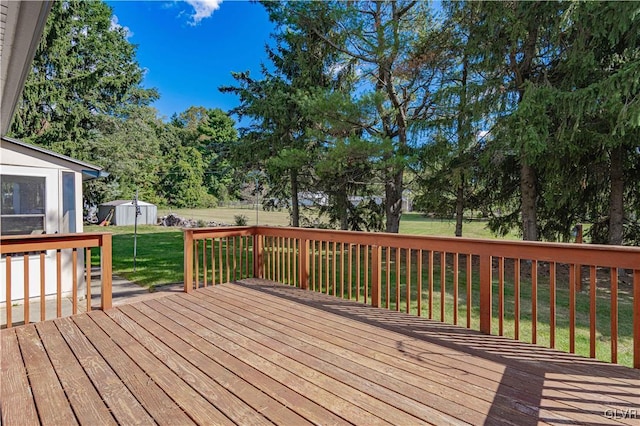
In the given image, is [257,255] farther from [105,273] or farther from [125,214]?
[125,214]

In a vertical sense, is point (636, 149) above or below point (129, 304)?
above

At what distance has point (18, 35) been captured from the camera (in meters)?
2.33

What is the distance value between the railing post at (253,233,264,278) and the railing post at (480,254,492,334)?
125 inches

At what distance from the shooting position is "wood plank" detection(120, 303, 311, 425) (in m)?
1.71

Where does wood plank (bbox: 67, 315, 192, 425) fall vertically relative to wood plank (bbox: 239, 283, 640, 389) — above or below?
above

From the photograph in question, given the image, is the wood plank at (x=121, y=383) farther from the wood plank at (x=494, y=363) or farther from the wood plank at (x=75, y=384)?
the wood plank at (x=494, y=363)

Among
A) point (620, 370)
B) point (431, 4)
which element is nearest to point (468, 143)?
point (431, 4)

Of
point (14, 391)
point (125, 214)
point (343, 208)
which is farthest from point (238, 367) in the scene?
point (125, 214)

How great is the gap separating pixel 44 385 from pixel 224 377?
108cm

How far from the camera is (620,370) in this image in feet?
7.36

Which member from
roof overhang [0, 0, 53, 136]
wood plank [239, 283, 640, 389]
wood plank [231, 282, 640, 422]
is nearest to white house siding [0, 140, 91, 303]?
roof overhang [0, 0, 53, 136]

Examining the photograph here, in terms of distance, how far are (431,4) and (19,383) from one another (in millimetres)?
9542

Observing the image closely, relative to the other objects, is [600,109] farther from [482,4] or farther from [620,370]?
[620,370]

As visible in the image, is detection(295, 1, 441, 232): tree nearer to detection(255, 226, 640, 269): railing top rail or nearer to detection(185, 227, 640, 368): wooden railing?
detection(185, 227, 640, 368): wooden railing
